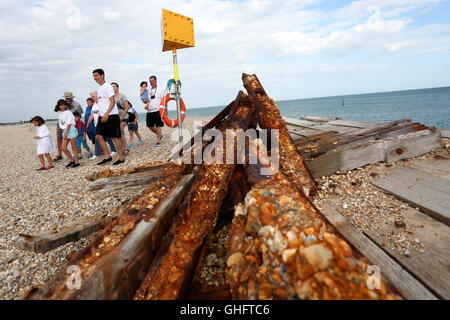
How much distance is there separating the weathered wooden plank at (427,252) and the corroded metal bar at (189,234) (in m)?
1.54

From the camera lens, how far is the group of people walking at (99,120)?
624cm

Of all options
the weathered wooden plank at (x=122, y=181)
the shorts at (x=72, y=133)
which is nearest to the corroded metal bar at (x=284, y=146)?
the weathered wooden plank at (x=122, y=181)

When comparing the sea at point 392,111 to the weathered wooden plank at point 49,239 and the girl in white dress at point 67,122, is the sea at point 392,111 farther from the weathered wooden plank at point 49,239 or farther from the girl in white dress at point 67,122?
the girl in white dress at point 67,122

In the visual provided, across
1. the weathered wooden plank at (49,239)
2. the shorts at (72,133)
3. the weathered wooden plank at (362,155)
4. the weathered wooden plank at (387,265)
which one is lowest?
the weathered wooden plank at (387,265)

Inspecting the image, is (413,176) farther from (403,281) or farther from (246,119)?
(246,119)

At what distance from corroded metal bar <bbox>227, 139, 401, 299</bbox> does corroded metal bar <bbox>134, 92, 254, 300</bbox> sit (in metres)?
0.35

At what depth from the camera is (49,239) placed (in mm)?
2000

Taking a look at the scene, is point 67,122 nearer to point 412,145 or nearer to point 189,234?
point 189,234

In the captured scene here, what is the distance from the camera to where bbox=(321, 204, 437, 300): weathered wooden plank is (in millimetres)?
1479

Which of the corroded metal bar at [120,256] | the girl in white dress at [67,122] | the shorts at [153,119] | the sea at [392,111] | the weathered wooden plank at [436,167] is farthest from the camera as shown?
the sea at [392,111]

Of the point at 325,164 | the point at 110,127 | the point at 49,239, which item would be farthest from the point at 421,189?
the point at 110,127

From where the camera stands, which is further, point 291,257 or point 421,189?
point 421,189

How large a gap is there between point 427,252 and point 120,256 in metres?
2.43

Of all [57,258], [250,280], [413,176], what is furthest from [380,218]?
[57,258]
